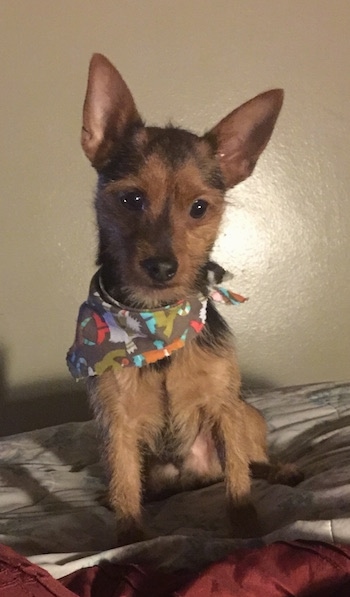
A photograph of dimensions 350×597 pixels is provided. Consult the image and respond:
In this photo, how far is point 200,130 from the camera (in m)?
2.58

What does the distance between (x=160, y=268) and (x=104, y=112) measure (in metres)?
0.45

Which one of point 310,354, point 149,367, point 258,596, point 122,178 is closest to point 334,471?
point 149,367

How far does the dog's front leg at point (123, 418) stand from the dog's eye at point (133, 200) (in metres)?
0.36

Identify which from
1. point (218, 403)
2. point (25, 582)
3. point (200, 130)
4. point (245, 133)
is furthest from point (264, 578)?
point (200, 130)

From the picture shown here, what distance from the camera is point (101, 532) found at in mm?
1500

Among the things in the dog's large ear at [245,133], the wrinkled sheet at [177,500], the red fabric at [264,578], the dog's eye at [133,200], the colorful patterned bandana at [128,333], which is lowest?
the wrinkled sheet at [177,500]

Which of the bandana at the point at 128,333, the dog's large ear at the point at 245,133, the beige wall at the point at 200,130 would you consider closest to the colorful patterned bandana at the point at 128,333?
the bandana at the point at 128,333

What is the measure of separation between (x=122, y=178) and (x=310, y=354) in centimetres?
160

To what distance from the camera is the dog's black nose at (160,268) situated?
52.6 inches

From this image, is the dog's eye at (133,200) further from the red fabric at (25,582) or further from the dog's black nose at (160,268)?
the red fabric at (25,582)

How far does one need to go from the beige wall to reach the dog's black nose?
3.65 feet

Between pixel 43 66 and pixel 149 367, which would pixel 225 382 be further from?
pixel 43 66

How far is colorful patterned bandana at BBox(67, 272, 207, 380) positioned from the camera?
1458 mm

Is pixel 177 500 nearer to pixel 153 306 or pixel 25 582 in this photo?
pixel 153 306
